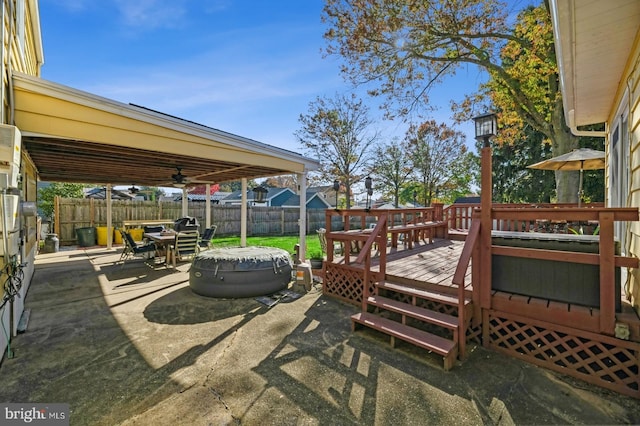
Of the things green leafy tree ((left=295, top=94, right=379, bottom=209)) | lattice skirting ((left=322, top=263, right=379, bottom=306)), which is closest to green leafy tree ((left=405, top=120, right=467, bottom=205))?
green leafy tree ((left=295, top=94, right=379, bottom=209))

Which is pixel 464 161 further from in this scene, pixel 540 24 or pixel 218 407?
pixel 218 407

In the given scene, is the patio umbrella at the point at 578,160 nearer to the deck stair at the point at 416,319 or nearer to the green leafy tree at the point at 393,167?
the deck stair at the point at 416,319

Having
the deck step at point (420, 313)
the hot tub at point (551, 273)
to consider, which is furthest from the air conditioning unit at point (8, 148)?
the hot tub at point (551, 273)

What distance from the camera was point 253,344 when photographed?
3.16m

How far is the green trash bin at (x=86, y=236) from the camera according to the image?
33.3 feet

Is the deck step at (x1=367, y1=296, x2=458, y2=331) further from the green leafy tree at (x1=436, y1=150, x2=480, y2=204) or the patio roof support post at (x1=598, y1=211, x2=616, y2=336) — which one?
the green leafy tree at (x1=436, y1=150, x2=480, y2=204)

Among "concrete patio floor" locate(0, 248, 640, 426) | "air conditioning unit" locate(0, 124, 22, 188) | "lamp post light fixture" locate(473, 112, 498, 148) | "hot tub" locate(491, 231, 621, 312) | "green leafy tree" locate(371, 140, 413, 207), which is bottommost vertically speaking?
"concrete patio floor" locate(0, 248, 640, 426)

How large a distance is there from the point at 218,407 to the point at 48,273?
677cm

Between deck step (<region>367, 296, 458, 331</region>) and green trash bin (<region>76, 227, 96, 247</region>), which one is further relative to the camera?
green trash bin (<region>76, 227, 96, 247</region>)

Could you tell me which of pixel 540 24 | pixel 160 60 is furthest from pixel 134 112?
pixel 540 24

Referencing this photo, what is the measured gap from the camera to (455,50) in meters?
9.30

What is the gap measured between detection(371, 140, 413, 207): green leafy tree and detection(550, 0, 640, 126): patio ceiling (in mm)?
14875

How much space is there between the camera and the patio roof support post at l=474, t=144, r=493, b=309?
303cm

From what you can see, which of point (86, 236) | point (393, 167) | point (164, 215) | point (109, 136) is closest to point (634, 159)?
point (109, 136)
